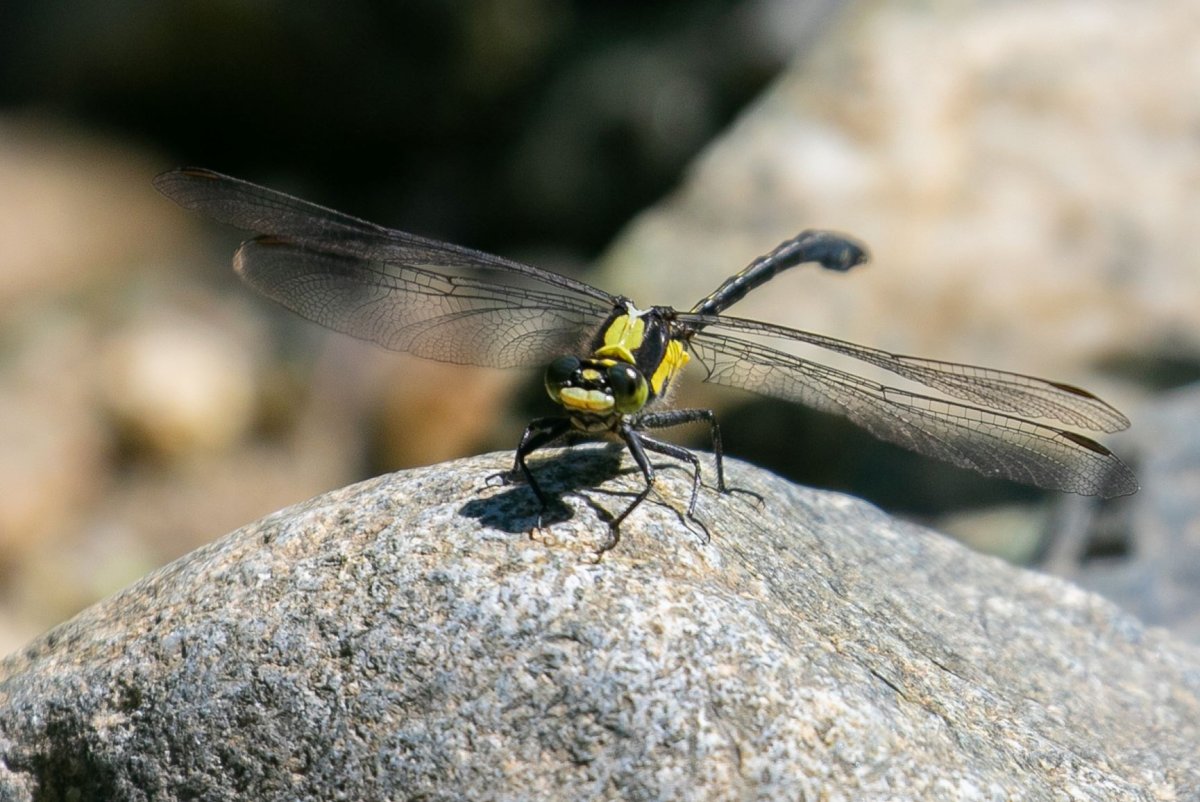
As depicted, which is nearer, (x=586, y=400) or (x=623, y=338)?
(x=586, y=400)

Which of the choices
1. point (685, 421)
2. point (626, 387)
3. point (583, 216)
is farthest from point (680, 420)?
point (583, 216)

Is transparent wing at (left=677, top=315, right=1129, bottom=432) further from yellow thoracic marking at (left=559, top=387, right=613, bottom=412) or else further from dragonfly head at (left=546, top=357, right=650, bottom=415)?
yellow thoracic marking at (left=559, top=387, right=613, bottom=412)

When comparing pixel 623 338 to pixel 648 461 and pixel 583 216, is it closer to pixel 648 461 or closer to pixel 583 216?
pixel 648 461

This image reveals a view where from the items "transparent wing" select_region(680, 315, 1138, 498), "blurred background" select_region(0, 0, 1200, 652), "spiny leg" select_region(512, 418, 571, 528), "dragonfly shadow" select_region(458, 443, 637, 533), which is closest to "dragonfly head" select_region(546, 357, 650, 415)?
"spiny leg" select_region(512, 418, 571, 528)

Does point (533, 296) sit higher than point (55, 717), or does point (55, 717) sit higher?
point (533, 296)

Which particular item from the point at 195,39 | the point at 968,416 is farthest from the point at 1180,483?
the point at 195,39

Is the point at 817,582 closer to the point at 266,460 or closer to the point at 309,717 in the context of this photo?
the point at 309,717
